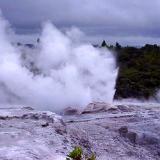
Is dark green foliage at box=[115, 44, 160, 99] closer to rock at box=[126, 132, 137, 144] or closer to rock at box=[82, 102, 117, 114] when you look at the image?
rock at box=[82, 102, 117, 114]

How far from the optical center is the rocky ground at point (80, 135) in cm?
1775

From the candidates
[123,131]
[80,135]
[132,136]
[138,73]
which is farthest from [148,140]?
[138,73]

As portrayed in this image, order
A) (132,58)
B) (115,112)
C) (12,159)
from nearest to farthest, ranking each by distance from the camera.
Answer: (12,159) < (115,112) < (132,58)

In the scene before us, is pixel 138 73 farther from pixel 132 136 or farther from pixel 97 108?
pixel 132 136

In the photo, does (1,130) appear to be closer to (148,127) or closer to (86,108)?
(148,127)

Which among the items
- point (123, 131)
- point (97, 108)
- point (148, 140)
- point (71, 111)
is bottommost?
point (148, 140)


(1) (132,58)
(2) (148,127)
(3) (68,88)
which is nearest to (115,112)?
(2) (148,127)

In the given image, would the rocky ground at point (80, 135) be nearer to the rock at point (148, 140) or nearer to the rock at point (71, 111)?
the rock at point (148, 140)

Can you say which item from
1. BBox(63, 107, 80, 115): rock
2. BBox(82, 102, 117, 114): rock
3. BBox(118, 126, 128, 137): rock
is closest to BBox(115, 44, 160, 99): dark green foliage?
BBox(63, 107, 80, 115): rock

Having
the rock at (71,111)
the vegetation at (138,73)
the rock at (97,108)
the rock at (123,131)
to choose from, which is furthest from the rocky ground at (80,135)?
the vegetation at (138,73)

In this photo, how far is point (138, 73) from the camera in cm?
5547

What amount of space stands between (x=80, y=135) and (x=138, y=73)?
34.7 m

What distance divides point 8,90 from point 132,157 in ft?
49.3

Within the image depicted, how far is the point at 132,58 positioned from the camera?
63500 millimetres
